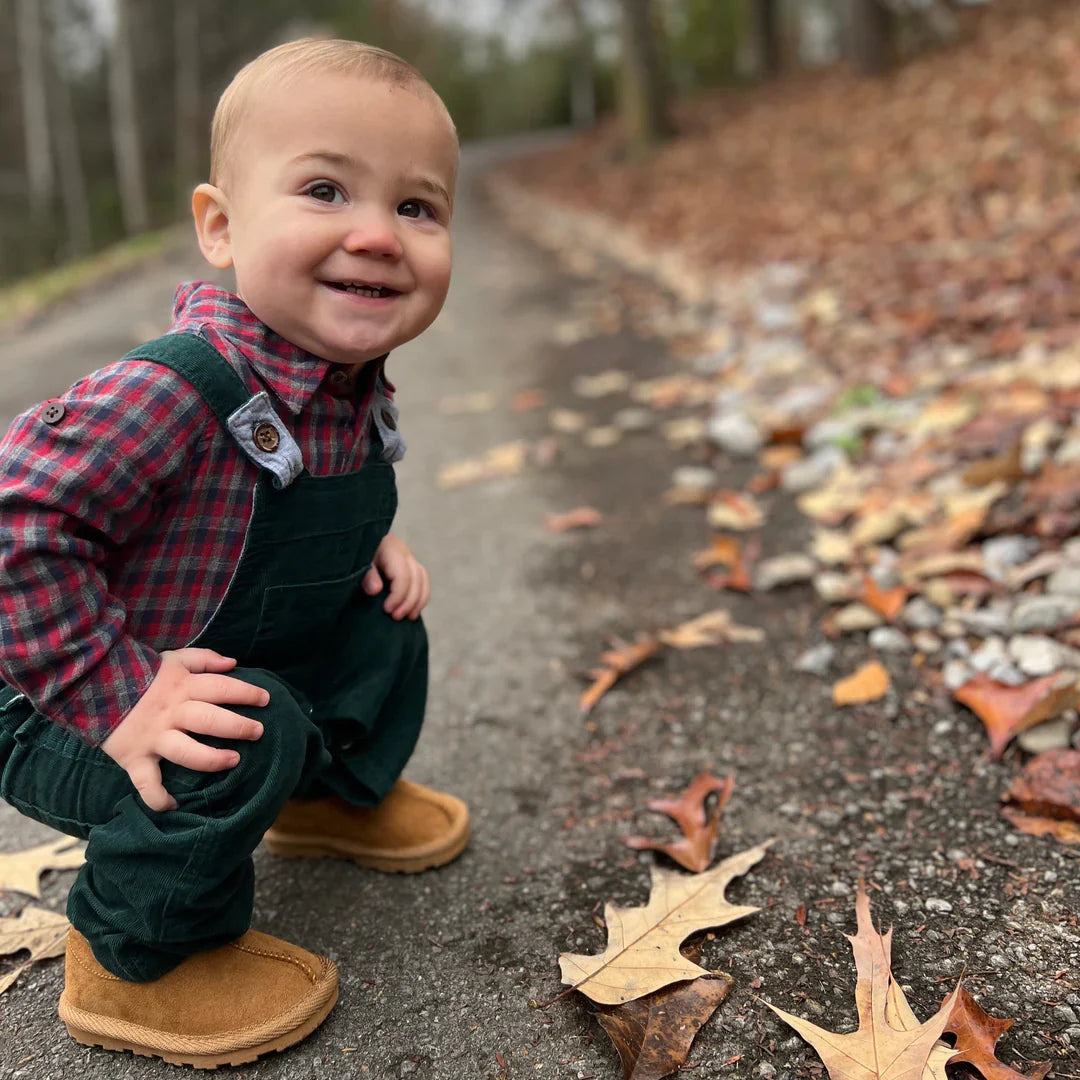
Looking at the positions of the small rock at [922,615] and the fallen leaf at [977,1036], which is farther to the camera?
the small rock at [922,615]

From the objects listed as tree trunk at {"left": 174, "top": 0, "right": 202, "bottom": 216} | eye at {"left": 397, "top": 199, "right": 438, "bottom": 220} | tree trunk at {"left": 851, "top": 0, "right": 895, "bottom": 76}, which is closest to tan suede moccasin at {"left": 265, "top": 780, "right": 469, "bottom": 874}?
eye at {"left": 397, "top": 199, "right": 438, "bottom": 220}

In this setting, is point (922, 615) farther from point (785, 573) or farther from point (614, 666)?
point (614, 666)

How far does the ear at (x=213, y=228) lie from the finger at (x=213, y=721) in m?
0.57

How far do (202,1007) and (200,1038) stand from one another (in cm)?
4

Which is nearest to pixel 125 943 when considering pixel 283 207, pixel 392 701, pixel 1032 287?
pixel 392 701

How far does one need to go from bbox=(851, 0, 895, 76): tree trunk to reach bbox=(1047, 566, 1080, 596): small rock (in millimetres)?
9860

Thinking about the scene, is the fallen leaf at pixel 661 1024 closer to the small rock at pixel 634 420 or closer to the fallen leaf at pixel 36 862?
the fallen leaf at pixel 36 862

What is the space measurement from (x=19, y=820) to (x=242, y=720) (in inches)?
37.9

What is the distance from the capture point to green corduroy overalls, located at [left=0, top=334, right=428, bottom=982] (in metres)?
1.19

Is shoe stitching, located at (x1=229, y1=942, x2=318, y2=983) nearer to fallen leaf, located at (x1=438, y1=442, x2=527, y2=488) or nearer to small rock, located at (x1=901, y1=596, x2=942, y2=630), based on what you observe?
small rock, located at (x1=901, y1=596, x2=942, y2=630)

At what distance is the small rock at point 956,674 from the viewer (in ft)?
6.55

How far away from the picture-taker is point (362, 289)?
4.24 feet

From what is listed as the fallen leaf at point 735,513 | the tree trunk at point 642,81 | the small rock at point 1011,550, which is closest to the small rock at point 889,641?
the small rock at point 1011,550

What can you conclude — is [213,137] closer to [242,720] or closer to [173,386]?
[173,386]
